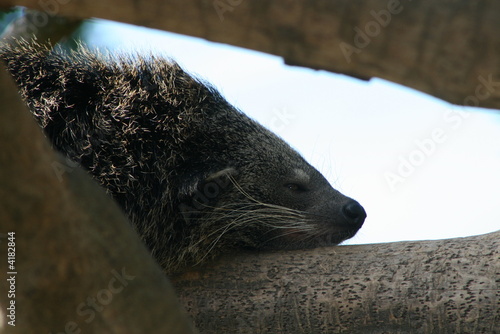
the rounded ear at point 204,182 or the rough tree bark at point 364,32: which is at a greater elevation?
the rough tree bark at point 364,32

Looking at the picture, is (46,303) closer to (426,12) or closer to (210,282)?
(426,12)

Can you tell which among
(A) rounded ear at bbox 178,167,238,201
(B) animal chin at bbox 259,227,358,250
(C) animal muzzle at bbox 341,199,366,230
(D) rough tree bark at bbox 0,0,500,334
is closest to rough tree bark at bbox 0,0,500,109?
(D) rough tree bark at bbox 0,0,500,334

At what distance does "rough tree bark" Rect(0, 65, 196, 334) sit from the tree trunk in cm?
174

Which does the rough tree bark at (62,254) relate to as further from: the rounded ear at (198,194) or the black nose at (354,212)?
the black nose at (354,212)

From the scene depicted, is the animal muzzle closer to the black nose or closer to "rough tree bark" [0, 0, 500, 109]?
the black nose

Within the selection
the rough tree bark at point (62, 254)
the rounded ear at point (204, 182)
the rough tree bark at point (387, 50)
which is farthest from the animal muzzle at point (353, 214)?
the rough tree bark at point (62, 254)

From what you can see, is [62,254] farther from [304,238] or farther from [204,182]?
[304,238]

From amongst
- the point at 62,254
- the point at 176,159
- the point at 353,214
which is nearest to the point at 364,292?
the point at 353,214

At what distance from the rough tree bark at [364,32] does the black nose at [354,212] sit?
9.72 feet

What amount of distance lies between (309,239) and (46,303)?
10.3ft

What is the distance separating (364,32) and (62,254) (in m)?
1.39

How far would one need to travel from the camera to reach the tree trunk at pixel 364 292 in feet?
13.5

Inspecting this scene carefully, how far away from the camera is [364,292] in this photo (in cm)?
428

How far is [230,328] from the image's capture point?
4398mm
